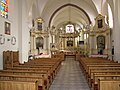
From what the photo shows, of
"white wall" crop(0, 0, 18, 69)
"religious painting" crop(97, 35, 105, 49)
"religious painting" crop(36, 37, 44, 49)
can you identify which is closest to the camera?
"white wall" crop(0, 0, 18, 69)

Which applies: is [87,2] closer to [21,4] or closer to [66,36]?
[21,4]

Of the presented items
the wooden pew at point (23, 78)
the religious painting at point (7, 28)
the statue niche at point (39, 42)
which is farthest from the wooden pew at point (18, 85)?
the statue niche at point (39, 42)

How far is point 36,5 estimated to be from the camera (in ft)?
69.8

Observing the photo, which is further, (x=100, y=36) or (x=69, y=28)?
(x=69, y=28)

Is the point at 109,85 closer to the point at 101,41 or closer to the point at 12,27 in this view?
the point at 12,27

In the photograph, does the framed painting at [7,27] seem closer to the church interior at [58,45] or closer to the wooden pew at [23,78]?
the church interior at [58,45]

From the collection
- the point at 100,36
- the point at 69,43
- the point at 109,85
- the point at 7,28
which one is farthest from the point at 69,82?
the point at 69,43

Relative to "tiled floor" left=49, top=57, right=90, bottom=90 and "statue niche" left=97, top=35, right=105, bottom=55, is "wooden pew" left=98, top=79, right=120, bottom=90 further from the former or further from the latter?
"statue niche" left=97, top=35, right=105, bottom=55

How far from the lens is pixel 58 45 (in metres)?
35.7

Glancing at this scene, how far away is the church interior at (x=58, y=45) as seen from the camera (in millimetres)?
6092

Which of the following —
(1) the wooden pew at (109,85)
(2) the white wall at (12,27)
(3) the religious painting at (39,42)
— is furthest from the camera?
(3) the religious painting at (39,42)

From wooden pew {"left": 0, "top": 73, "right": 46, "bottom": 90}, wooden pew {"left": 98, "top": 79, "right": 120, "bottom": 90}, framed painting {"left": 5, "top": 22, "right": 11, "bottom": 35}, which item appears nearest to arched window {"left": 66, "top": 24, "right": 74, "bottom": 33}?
framed painting {"left": 5, "top": 22, "right": 11, "bottom": 35}

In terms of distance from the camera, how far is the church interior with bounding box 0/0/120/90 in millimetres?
6092

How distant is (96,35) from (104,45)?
1.58 metres
